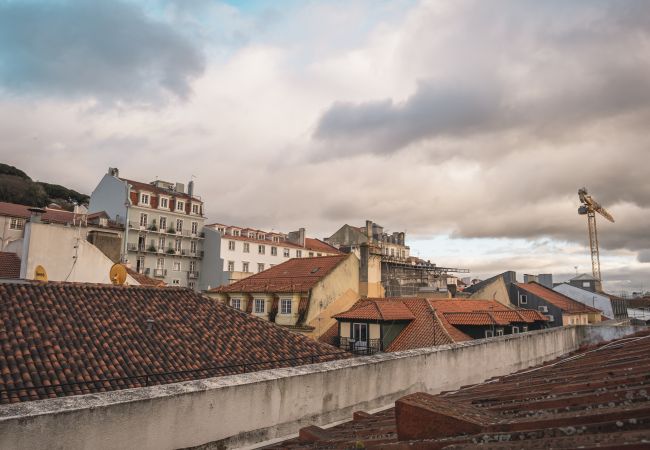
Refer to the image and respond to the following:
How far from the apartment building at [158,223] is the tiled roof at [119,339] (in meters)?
42.0

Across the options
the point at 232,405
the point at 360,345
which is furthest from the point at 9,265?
the point at 232,405

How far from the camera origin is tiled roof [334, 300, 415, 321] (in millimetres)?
26500

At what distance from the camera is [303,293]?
30484 millimetres

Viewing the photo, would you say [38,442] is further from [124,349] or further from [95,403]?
[124,349]

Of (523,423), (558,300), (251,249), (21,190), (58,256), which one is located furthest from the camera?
(21,190)

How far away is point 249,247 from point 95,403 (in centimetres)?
6028

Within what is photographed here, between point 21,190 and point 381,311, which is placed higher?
point 21,190

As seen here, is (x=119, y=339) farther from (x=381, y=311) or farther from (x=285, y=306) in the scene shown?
(x=285, y=306)

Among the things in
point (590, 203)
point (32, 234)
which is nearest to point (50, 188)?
point (32, 234)

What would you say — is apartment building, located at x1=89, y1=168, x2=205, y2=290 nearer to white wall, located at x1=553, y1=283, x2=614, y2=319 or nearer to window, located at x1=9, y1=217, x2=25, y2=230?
window, located at x1=9, y1=217, x2=25, y2=230

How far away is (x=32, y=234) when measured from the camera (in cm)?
2262

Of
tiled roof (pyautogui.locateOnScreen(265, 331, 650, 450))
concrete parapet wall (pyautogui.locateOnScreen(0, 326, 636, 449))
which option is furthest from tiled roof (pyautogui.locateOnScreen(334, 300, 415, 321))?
tiled roof (pyautogui.locateOnScreen(265, 331, 650, 450))

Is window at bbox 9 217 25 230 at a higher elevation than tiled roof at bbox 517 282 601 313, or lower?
higher

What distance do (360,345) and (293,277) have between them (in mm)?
8525
